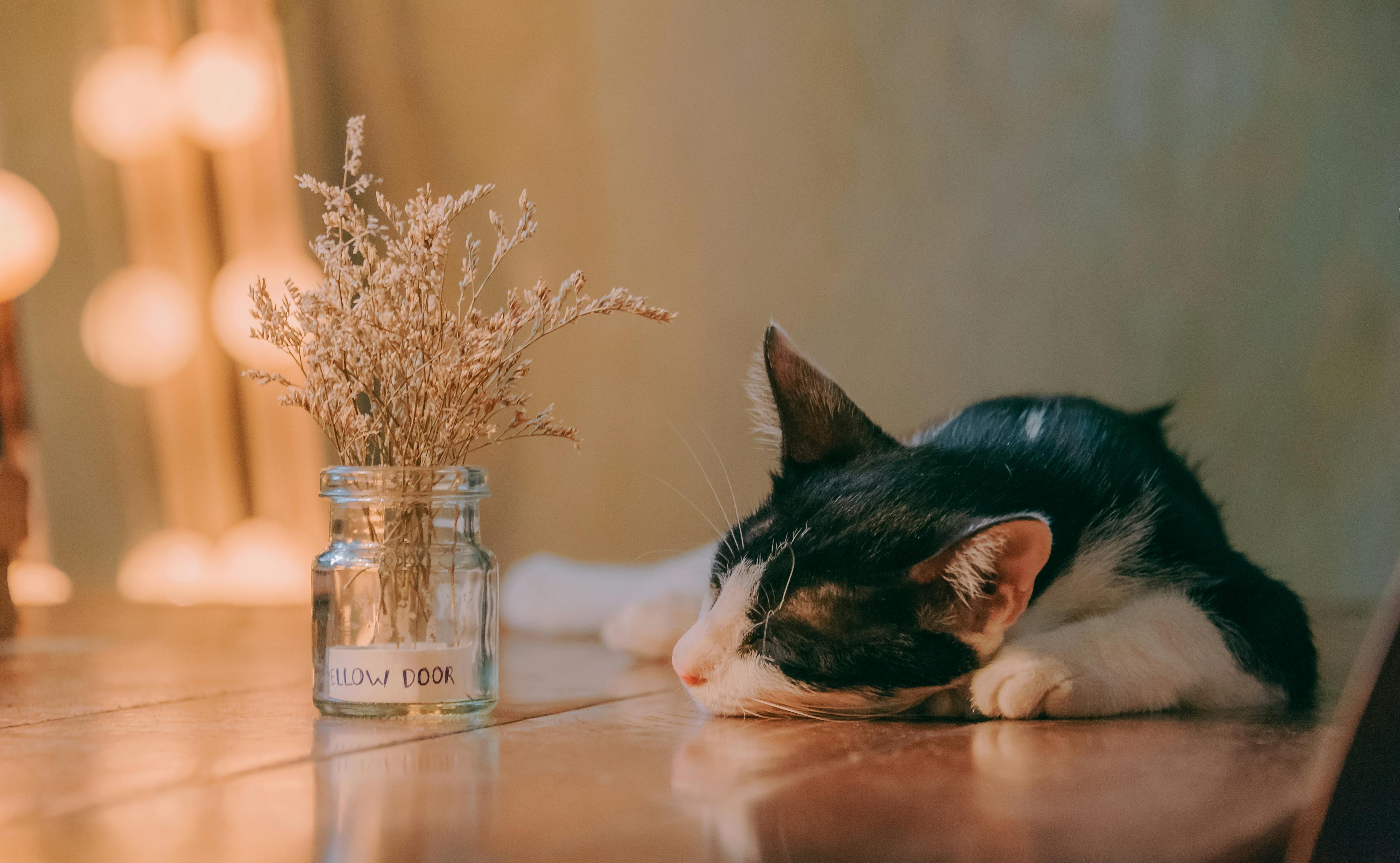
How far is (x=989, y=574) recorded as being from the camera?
35.9 inches

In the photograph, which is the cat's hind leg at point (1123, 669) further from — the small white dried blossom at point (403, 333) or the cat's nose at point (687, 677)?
the small white dried blossom at point (403, 333)

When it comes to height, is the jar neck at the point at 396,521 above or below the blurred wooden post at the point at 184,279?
below

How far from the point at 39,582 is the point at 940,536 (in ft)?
8.23

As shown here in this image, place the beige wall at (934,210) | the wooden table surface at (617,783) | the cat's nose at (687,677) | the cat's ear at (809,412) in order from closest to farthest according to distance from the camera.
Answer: the wooden table surface at (617,783), the cat's nose at (687,677), the cat's ear at (809,412), the beige wall at (934,210)

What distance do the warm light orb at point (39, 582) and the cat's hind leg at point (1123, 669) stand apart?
8.06ft

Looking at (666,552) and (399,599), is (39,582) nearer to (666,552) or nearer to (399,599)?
(666,552)

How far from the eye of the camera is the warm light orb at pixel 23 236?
2.66 m

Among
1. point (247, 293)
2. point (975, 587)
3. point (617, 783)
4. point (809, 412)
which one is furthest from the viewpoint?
point (247, 293)

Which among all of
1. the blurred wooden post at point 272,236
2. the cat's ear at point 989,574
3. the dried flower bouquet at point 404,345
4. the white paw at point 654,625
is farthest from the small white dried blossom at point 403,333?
the blurred wooden post at point 272,236

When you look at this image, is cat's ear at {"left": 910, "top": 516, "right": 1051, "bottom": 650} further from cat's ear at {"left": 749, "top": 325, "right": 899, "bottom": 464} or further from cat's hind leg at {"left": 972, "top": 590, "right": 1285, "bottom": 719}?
cat's ear at {"left": 749, "top": 325, "right": 899, "bottom": 464}

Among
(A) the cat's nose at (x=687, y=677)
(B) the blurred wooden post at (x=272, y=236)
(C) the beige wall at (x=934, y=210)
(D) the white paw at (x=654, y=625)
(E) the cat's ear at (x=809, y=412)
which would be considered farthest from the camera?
(B) the blurred wooden post at (x=272, y=236)

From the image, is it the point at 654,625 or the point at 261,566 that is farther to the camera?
the point at 261,566

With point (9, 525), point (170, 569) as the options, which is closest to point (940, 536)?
point (9, 525)

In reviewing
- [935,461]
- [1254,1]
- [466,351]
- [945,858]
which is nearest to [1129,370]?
[1254,1]
